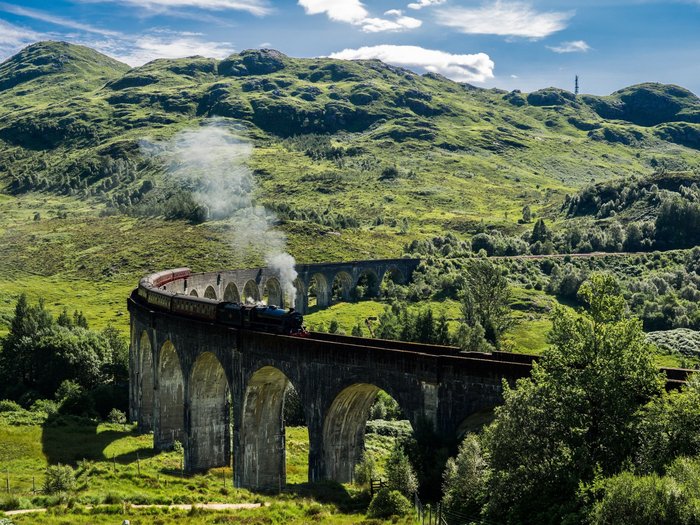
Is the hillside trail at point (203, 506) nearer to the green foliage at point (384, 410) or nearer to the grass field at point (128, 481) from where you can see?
the grass field at point (128, 481)

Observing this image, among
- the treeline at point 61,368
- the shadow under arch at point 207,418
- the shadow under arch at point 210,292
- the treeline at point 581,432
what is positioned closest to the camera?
the treeline at point 581,432

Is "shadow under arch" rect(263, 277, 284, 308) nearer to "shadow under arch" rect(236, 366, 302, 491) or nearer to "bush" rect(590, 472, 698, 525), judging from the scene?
"shadow under arch" rect(236, 366, 302, 491)

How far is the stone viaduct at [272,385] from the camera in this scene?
33656 millimetres

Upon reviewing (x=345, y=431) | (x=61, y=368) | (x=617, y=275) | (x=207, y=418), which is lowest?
(x=61, y=368)

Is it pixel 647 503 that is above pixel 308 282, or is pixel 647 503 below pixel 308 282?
above

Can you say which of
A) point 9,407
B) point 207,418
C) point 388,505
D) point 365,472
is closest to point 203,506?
point 365,472

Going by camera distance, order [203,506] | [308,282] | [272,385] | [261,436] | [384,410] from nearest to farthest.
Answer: [203,506] < [272,385] < [261,436] < [384,410] < [308,282]

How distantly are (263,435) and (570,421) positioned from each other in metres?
26.0

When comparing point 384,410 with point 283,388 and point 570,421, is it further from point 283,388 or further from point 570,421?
point 570,421

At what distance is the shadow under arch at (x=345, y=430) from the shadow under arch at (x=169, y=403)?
2339cm

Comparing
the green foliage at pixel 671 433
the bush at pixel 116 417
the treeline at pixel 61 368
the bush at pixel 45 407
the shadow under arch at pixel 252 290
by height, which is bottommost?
the bush at pixel 116 417

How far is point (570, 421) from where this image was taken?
2583 cm

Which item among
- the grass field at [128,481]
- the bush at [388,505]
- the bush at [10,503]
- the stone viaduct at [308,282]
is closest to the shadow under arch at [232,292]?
the stone viaduct at [308,282]

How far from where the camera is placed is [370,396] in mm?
40719
